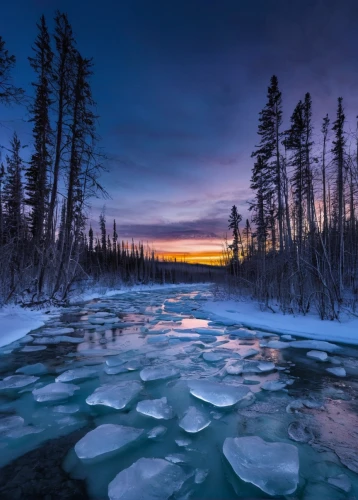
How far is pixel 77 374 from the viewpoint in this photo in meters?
3.26

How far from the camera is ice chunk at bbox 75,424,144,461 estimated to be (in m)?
1.73

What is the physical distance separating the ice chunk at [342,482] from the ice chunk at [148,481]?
951 mm

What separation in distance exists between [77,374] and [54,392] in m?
0.56

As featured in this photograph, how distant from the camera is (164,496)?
137 centimetres

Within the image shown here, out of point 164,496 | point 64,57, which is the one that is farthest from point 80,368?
point 64,57

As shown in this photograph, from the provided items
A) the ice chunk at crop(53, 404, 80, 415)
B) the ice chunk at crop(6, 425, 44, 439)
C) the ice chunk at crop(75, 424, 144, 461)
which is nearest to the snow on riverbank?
the ice chunk at crop(75, 424, 144, 461)

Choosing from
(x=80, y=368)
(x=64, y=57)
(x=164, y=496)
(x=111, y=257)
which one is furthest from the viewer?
(x=111, y=257)

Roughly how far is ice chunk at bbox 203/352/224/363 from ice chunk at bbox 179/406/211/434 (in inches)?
62.9

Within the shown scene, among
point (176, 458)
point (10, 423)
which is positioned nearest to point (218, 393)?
point (176, 458)

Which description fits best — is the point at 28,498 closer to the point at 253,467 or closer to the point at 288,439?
the point at 253,467

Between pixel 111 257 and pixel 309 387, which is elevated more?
pixel 111 257

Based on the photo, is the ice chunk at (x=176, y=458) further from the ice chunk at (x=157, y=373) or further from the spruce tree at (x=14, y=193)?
the spruce tree at (x=14, y=193)

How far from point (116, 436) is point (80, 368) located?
1845 millimetres

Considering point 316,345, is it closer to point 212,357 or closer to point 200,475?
point 212,357
